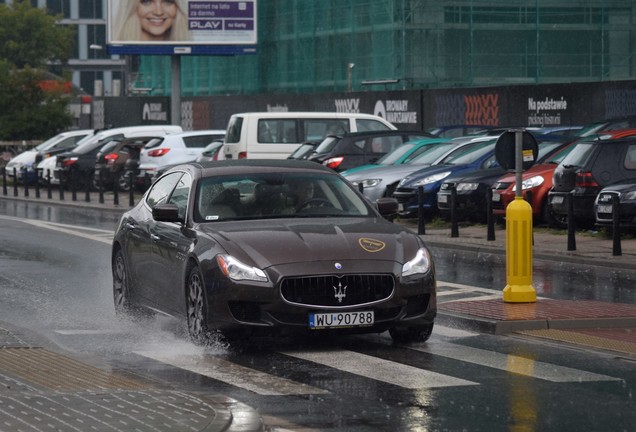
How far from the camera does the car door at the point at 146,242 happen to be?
12805 mm

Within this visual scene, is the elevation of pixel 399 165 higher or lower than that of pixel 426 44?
lower

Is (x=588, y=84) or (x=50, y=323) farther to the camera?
(x=588, y=84)

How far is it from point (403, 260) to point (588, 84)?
2575 cm

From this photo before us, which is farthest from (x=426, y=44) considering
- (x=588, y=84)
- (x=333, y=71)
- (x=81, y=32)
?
(x=81, y=32)

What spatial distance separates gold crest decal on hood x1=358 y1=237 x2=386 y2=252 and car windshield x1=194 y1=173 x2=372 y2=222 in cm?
94

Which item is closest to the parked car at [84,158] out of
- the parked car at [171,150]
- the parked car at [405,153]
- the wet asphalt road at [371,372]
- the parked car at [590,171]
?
the parked car at [171,150]

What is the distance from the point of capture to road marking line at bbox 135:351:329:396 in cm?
940

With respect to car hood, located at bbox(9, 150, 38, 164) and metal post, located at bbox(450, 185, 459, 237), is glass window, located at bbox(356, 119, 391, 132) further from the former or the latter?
car hood, located at bbox(9, 150, 38, 164)

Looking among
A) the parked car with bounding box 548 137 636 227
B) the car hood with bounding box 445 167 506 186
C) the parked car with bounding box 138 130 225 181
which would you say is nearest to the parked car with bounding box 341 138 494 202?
the car hood with bounding box 445 167 506 186

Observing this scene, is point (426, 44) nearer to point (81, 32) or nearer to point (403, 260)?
point (403, 260)

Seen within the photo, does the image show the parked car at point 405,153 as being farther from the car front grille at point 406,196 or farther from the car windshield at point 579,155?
the car windshield at point 579,155

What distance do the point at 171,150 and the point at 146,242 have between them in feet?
87.7

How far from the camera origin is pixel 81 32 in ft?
454

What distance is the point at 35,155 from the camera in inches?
1966
